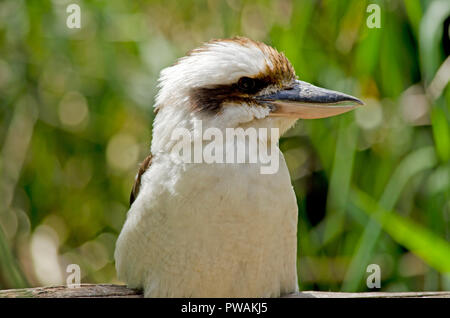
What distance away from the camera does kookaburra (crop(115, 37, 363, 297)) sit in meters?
1.40

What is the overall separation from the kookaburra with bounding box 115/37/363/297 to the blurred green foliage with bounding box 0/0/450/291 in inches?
27.8

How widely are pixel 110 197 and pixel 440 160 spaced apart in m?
1.32

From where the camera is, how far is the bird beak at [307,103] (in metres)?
1.46

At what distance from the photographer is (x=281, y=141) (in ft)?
8.02

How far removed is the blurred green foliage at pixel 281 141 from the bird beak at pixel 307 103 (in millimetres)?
673
